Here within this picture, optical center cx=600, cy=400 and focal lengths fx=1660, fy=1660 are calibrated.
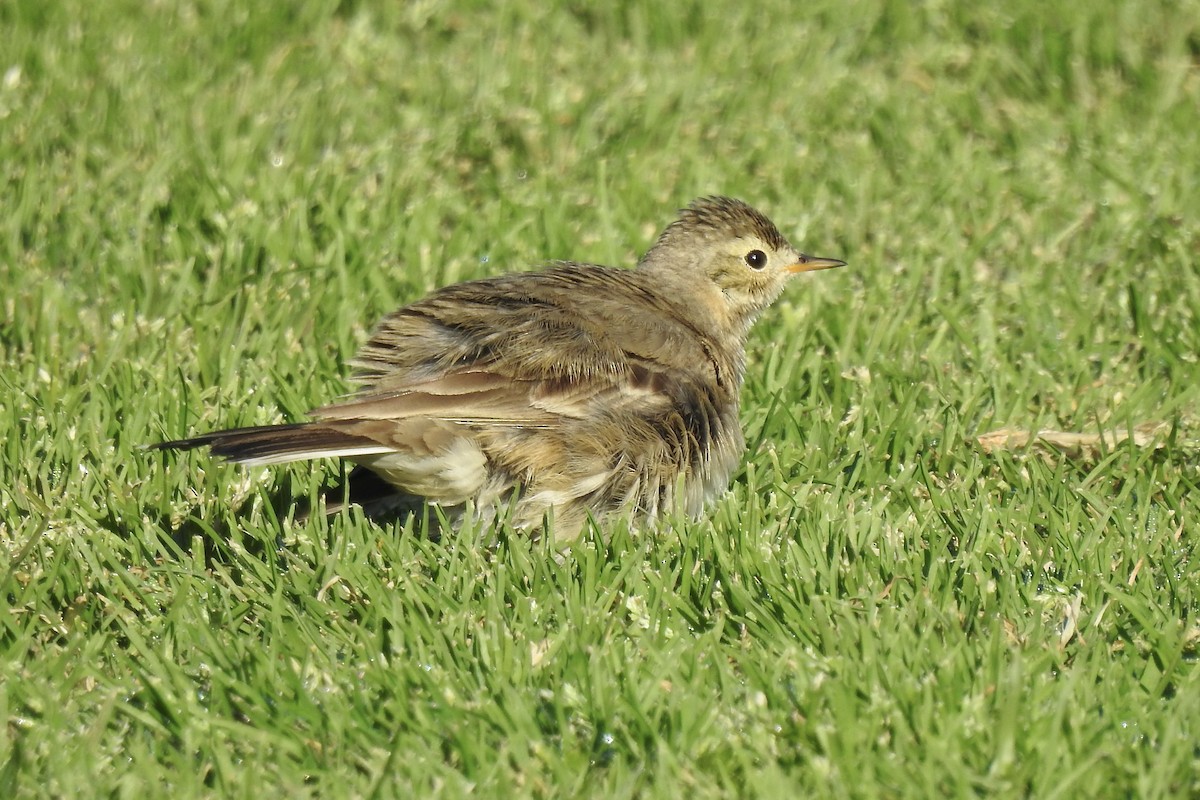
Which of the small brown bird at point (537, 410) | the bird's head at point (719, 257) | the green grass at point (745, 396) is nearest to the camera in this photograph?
the green grass at point (745, 396)

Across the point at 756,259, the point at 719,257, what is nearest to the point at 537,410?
the point at 719,257

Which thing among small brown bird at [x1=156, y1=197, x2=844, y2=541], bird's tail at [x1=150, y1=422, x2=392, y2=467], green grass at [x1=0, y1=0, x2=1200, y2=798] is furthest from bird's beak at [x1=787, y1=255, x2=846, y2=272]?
bird's tail at [x1=150, y1=422, x2=392, y2=467]

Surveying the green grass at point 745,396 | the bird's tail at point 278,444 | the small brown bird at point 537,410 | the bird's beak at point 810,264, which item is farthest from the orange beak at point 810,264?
the bird's tail at point 278,444

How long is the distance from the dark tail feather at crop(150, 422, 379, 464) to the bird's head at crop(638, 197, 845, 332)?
206cm

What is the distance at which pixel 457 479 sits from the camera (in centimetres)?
550

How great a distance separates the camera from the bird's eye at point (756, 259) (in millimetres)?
6859

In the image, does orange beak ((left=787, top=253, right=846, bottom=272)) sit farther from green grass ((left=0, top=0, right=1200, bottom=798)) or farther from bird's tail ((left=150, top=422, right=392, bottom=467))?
bird's tail ((left=150, top=422, right=392, bottom=467))

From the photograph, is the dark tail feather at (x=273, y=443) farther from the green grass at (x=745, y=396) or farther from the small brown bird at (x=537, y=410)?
the green grass at (x=745, y=396)

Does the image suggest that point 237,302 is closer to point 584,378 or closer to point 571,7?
point 584,378

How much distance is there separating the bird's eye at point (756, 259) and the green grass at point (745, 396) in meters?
0.43

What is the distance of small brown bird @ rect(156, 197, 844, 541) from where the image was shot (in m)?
5.39

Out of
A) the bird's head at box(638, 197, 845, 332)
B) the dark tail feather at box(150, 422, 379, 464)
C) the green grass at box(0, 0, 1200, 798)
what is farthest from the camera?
the bird's head at box(638, 197, 845, 332)

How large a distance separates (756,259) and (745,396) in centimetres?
57

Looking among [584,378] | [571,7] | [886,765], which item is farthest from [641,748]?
[571,7]
